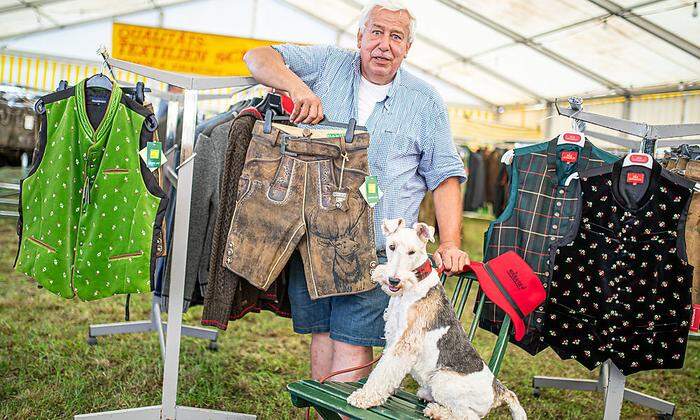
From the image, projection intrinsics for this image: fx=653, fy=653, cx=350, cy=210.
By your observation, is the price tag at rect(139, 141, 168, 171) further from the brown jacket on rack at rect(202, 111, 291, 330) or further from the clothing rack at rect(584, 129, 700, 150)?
the clothing rack at rect(584, 129, 700, 150)

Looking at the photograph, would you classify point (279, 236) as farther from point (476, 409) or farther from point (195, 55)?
point (195, 55)

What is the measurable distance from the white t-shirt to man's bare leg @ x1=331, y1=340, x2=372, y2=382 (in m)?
0.79

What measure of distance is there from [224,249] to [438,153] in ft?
2.75

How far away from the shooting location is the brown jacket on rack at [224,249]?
2.32 meters

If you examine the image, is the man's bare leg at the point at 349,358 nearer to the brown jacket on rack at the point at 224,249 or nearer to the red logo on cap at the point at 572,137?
the brown jacket on rack at the point at 224,249

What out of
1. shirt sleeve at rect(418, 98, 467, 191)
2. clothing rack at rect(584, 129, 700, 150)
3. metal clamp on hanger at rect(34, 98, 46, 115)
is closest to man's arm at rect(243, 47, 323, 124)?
shirt sleeve at rect(418, 98, 467, 191)

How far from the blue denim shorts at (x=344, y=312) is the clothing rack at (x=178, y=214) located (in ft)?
1.49

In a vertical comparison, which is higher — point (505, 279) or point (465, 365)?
point (505, 279)

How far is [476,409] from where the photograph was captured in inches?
73.2

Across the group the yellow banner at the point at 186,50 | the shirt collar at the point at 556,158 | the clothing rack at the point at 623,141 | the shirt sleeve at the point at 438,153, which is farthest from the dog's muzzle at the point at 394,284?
the yellow banner at the point at 186,50

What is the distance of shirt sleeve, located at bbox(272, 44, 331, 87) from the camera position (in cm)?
233

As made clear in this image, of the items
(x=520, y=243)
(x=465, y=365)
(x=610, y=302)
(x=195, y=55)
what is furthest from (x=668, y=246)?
(x=195, y=55)

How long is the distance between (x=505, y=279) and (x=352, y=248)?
1.72 feet

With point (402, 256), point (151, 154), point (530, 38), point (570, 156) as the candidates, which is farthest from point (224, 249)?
point (530, 38)
